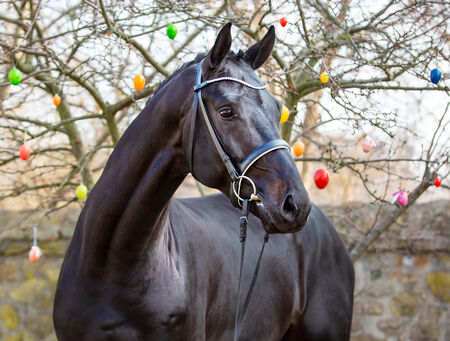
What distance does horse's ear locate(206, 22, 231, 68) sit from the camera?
190cm

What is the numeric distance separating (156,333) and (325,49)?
229 cm

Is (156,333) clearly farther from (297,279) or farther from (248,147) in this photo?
(297,279)

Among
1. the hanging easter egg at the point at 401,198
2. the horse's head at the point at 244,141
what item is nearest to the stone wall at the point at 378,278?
the hanging easter egg at the point at 401,198

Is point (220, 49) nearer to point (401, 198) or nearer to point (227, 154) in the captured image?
point (227, 154)

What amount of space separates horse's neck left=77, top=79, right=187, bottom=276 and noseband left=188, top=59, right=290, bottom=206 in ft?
0.29

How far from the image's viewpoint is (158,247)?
7.01 feet

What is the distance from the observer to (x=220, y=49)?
1956mm

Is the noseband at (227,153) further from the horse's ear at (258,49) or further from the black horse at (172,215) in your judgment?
the horse's ear at (258,49)

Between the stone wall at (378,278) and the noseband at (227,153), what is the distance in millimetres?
3381

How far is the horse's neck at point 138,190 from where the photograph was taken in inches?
80.4

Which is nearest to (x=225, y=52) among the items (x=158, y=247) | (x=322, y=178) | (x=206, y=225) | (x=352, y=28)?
(x=158, y=247)

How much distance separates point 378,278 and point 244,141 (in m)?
3.85

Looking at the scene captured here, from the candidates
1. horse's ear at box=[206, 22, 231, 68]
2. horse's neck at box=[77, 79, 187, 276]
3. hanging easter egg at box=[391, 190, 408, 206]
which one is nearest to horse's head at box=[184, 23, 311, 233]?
horse's ear at box=[206, 22, 231, 68]

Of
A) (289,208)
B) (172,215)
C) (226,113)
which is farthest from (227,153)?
(172,215)
